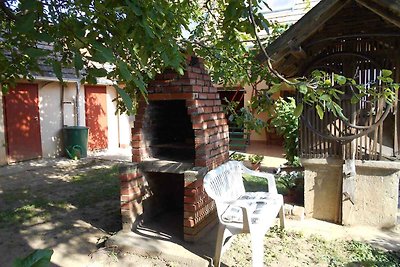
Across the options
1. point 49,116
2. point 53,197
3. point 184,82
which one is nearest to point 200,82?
point 184,82

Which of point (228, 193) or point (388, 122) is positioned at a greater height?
point (388, 122)

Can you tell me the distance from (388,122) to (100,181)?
250 inches

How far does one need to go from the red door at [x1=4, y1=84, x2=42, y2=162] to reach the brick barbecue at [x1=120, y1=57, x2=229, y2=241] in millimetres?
6591

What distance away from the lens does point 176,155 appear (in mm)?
5148

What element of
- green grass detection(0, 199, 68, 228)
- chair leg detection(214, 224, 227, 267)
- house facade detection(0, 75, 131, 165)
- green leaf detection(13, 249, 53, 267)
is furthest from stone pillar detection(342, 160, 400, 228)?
house facade detection(0, 75, 131, 165)

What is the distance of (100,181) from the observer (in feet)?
25.8

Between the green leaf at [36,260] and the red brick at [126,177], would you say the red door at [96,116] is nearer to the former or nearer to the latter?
the red brick at [126,177]

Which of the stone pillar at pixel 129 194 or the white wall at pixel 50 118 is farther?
the white wall at pixel 50 118

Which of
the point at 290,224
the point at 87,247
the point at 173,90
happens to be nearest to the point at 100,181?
the point at 87,247

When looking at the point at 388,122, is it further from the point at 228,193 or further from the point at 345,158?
the point at 228,193

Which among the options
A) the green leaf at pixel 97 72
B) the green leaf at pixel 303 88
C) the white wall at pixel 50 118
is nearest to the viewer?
the green leaf at pixel 97 72

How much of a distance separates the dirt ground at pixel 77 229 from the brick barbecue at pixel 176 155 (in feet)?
2.07

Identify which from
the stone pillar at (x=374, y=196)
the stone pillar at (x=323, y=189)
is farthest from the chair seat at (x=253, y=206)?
the stone pillar at (x=374, y=196)

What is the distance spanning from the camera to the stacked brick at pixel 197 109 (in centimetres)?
429
